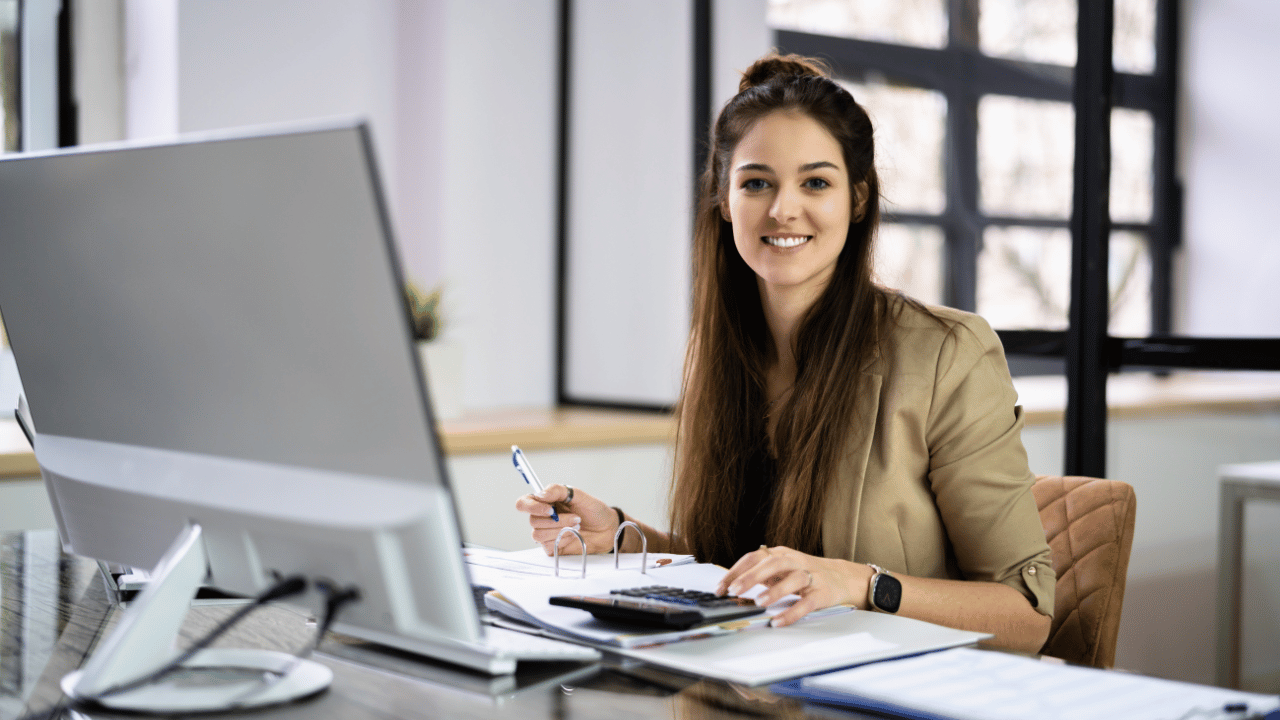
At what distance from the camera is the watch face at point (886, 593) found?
3.54ft

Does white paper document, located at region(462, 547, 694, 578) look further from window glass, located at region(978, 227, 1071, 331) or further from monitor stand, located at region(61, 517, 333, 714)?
window glass, located at region(978, 227, 1071, 331)

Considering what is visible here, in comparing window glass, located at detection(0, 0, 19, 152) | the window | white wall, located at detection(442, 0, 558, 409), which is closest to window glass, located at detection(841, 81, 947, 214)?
the window

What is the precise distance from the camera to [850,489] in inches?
52.0

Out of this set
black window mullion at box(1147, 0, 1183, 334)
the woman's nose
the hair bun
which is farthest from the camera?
black window mullion at box(1147, 0, 1183, 334)

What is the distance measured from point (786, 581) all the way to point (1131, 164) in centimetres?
143

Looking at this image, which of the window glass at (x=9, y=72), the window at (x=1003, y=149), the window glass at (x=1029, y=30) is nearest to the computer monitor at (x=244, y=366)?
the window at (x=1003, y=149)

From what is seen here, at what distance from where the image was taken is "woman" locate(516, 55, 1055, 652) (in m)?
1.23

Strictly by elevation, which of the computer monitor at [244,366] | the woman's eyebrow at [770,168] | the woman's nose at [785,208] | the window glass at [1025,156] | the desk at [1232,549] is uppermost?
the window glass at [1025,156]

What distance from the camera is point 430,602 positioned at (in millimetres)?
696

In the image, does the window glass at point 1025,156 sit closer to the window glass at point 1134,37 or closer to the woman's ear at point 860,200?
the window glass at point 1134,37

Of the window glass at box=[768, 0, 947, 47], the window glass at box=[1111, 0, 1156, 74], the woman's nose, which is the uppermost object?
the window glass at box=[768, 0, 947, 47]

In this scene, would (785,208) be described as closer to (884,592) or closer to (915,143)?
(884,592)

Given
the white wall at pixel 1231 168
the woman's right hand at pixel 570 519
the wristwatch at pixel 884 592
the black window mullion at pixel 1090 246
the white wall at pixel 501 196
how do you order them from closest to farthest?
the wristwatch at pixel 884 592, the woman's right hand at pixel 570 519, the white wall at pixel 1231 168, the black window mullion at pixel 1090 246, the white wall at pixel 501 196

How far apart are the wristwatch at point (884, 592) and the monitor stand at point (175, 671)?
512 mm
